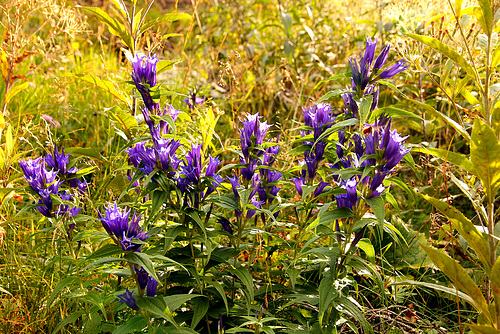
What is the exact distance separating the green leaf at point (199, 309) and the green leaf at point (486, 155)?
1034 millimetres

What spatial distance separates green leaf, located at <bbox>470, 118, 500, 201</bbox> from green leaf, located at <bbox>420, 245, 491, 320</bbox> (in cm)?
25

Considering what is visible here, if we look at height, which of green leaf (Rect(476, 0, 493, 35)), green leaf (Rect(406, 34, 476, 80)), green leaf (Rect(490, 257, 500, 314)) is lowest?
green leaf (Rect(490, 257, 500, 314))

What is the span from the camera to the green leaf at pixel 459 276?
1.51 metres

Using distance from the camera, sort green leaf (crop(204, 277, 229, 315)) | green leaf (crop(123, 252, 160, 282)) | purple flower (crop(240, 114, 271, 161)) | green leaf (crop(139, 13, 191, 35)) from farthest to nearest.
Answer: green leaf (crop(139, 13, 191, 35))
purple flower (crop(240, 114, 271, 161))
green leaf (crop(204, 277, 229, 315))
green leaf (crop(123, 252, 160, 282))

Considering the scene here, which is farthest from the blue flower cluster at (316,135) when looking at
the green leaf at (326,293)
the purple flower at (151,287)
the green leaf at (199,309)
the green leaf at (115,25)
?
the green leaf at (115,25)

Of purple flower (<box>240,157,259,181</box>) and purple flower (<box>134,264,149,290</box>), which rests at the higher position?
purple flower (<box>240,157,259,181</box>)

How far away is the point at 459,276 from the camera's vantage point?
151 centimetres

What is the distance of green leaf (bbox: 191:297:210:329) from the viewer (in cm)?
154

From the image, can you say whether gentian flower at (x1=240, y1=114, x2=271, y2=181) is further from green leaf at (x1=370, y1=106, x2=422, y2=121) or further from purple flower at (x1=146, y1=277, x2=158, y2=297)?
purple flower at (x1=146, y1=277, x2=158, y2=297)

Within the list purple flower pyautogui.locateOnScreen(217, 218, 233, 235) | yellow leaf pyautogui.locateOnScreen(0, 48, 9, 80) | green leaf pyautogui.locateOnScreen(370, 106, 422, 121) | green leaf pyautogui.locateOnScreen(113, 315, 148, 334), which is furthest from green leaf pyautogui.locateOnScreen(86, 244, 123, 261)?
yellow leaf pyautogui.locateOnScreen(0, 48, 9, 80)

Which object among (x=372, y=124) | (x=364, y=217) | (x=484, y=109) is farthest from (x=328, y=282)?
(x=484, y=109)

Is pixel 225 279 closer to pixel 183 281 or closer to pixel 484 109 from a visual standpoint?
pixel 183 281

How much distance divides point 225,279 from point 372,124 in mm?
856

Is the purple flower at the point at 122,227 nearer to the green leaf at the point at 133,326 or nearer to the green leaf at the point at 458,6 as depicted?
the green leaf at the point at 133,326
